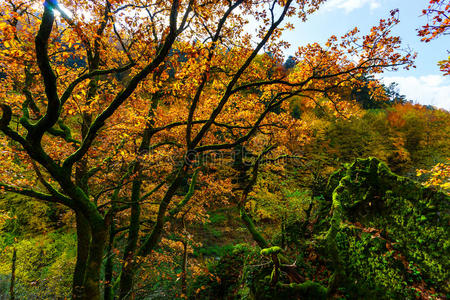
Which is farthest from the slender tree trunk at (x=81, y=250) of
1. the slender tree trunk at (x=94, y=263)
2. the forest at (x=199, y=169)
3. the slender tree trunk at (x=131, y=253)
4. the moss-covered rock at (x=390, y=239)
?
the moss-covered rock at (x=390, y=239)

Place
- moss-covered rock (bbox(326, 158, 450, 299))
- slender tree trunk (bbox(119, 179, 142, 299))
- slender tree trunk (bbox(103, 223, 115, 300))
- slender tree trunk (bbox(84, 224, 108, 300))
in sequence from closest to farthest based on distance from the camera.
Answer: moss-covered rock (bbox(326, 158, 450, 299)) → slender tree trunk (bbox(84, 224, 108, 300)) → slender tree trunk (bbox(119, 179, 142, 299)) → slender tree trunk (bbox(103, 223, 115, 300))

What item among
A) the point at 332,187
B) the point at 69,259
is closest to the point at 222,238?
the point at 69,259

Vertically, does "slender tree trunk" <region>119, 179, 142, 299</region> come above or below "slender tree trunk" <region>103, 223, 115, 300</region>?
above

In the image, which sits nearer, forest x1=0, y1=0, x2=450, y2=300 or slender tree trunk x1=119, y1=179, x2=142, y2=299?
forest x1=0, y1=0, x2=450, y2=300

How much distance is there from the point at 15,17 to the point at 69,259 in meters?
11.5

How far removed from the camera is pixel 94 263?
4.80m

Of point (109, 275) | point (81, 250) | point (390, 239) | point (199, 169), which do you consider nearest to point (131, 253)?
point (81, 250)

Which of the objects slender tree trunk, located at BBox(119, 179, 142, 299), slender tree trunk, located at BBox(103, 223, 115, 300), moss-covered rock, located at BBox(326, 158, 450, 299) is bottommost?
slender tree trunk, located at BBox(103, 223, 115, 300)

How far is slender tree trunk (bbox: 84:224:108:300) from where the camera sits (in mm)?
4742

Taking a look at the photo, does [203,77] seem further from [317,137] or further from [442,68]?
[317,137]

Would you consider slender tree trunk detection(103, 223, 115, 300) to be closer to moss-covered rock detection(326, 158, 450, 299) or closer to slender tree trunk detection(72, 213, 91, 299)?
slender tree trunk detection(72, 213, 91, 299)

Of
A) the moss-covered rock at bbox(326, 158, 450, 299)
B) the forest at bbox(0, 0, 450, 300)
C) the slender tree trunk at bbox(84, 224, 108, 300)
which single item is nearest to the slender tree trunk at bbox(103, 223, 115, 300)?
the forest at bbox(0, 0, 450, 300)

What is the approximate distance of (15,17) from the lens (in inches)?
193

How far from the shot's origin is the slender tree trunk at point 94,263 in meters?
4.74
